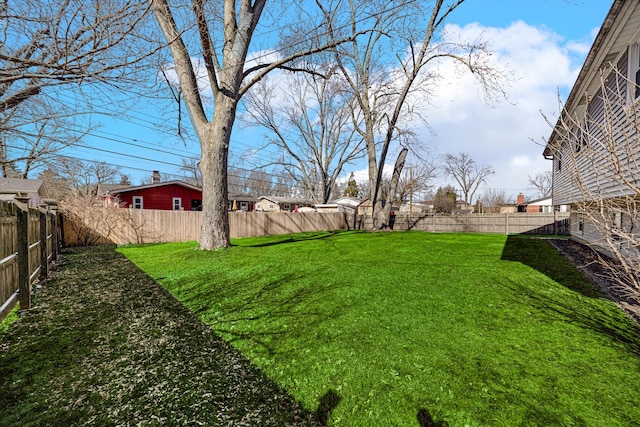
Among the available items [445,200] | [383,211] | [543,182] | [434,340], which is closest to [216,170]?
[434,340]

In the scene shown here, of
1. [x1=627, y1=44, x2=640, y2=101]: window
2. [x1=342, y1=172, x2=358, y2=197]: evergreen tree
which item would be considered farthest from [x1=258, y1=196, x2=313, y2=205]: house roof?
[x1=627, y1=44, x2=640, y2=101]: window

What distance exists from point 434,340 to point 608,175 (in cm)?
276

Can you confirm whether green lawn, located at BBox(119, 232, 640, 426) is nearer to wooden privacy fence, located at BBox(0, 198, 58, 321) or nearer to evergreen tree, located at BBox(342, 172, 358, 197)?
wooden privacy fence, located at BBox(0, 198, 58, 321)

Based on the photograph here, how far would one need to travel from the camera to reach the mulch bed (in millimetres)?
2061

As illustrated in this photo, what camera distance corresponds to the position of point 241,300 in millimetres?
4441

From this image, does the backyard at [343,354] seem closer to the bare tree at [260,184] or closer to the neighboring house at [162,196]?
the neighboring house at [162,196]

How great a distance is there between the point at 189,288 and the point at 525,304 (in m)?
5.08

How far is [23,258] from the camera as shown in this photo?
3.63 metres

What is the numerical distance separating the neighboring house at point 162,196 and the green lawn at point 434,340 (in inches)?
630

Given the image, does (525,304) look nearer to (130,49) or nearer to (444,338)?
(444,338)

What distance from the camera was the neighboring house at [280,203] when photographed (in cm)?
3397

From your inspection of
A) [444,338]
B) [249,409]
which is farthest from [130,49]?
[444,338]

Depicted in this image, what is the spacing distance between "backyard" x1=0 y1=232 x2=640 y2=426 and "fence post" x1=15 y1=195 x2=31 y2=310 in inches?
9.8

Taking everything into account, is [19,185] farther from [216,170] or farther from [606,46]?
[606,46]
